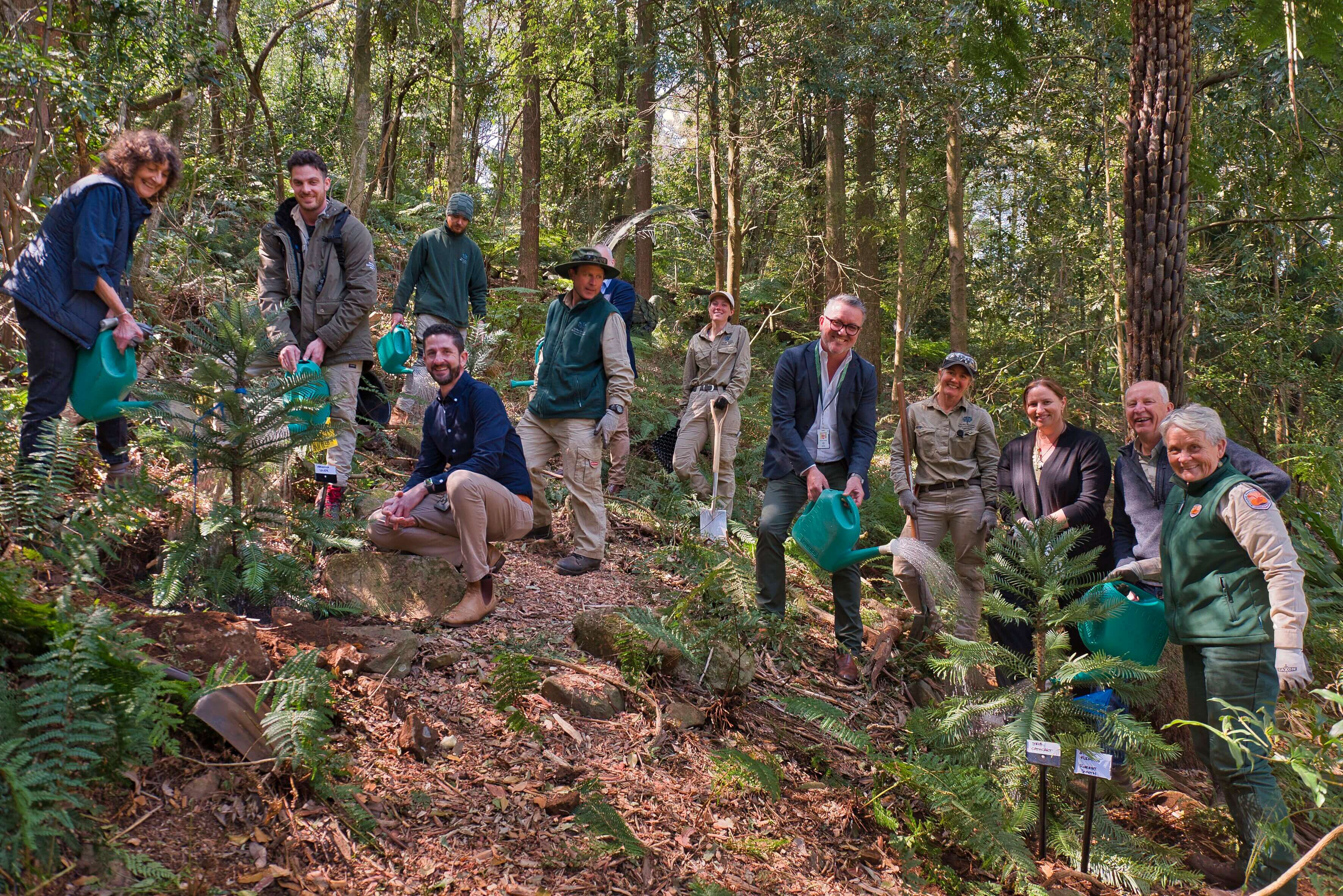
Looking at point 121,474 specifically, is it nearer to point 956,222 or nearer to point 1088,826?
point 1088,826

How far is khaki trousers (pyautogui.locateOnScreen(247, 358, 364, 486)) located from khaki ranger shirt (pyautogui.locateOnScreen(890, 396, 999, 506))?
12.0 feet

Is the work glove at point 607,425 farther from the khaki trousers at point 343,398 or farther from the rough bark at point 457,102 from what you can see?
the rough bark at point 457,102

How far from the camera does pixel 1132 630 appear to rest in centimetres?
428

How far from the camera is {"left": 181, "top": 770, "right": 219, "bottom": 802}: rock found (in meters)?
2.93

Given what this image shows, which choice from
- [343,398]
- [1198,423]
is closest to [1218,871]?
[1198,423]

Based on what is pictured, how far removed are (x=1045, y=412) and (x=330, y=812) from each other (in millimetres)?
4578

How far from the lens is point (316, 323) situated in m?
5.35

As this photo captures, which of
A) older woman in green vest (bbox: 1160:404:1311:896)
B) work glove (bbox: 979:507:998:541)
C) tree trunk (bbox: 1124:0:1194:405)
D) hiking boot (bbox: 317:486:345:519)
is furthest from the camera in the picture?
work glove (bbox: 979:507:998:541)

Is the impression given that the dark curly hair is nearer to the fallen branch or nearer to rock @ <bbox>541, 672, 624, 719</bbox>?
the fallen branch

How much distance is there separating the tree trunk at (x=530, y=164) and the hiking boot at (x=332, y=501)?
8.77 m

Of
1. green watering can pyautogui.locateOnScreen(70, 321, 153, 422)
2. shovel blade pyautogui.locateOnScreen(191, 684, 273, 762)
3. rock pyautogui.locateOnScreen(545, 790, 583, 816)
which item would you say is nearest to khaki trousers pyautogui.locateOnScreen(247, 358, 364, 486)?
green watering can pyautogui.locateOnScreen(70, 321, 153, 422)

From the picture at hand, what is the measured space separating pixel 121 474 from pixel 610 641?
2653 millimetres

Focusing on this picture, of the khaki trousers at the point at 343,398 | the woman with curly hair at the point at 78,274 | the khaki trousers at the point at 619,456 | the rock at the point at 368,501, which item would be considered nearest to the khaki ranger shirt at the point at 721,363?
the khaki trousers at the point at 619,456

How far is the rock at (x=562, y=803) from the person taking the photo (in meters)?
3.50
